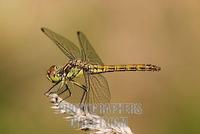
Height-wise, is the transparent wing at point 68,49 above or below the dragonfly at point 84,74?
above

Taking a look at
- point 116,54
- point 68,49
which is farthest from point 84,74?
point 116,54

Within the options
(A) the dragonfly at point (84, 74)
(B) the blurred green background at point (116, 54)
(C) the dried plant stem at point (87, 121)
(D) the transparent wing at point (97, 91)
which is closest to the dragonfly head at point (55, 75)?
(A) the dragonfly at point (84, 74)

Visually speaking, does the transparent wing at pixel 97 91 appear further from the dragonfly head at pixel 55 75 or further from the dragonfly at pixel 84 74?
the dragonfly head at pixel 55 75

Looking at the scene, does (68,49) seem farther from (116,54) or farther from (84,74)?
(116,54)

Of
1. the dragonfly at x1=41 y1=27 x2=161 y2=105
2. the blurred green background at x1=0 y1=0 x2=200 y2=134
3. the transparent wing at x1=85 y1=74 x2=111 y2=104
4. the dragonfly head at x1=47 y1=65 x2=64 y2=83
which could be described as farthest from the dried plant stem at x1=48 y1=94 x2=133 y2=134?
the blurred green background at x1=0 y1=0 x2=200 y2=134

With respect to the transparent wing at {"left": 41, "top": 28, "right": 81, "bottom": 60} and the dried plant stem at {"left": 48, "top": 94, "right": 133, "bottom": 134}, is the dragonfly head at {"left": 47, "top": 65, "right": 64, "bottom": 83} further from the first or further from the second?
the dried plant stem at {"left": 48, "top": 94, "right": 133, "bottom": 134}
